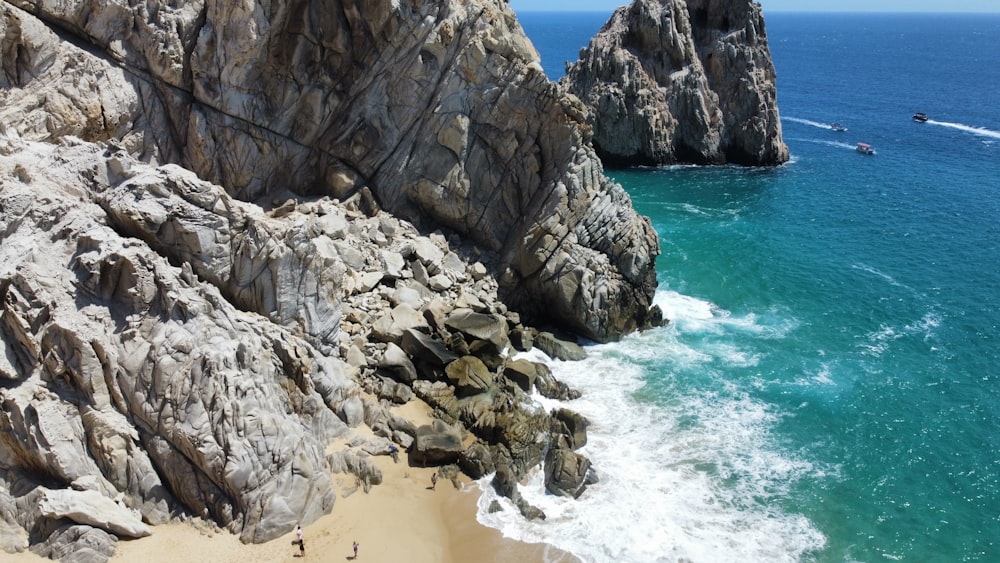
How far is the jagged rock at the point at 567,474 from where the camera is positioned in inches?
1277

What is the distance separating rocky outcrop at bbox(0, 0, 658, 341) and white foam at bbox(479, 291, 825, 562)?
18.4 ft

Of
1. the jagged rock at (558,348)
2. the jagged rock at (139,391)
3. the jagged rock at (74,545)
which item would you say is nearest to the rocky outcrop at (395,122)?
the jagged rock at (558,348)

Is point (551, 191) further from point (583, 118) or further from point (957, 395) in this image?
point (957, 395)

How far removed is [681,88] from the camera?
88.3 meters

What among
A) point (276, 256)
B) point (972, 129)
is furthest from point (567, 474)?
point (972, 129)

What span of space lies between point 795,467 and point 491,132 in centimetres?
2603

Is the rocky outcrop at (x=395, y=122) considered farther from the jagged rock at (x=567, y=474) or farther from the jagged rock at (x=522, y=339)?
the jagged rock at (x=567, y=474)

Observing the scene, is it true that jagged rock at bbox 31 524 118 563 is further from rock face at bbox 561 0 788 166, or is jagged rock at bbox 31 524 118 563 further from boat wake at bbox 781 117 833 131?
boat wake at bbox 781 117 833 131

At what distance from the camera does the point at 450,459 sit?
33.2 m

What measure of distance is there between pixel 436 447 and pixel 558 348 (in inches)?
503

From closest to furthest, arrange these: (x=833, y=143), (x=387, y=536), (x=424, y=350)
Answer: (x=387, y=536), (x=424, y=350), (x=833, y=143)

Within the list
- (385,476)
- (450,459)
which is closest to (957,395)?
(450,459)

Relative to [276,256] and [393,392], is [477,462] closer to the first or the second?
[393,392]

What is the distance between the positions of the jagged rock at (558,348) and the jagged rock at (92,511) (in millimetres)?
23828
